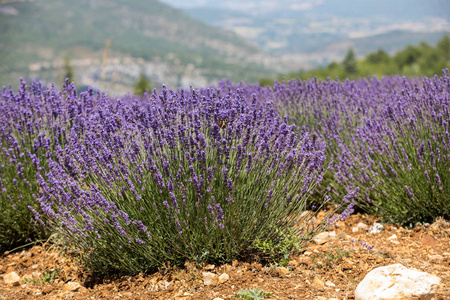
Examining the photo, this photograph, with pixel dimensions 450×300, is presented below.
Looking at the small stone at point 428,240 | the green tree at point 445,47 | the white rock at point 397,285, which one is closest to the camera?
the white rock at point 397,285

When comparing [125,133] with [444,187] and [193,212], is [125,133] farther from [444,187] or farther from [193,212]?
[444,187]

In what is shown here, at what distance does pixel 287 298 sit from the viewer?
2297 mm

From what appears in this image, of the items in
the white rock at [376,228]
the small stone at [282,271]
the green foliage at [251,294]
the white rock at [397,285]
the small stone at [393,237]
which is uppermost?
the white rock at [397,285]

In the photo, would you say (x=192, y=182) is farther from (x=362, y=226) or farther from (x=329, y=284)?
(x=362, y=226)

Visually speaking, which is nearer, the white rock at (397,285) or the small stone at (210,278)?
the white rock at (397,285)

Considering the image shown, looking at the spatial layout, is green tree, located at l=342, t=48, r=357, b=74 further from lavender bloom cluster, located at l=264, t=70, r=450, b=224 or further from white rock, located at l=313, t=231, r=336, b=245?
white rock, located at l=313, t=231, r=336, b=245

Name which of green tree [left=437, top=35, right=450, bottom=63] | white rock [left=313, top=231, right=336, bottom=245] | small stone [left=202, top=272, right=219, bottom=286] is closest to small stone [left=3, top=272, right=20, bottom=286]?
small stone [left=202, top=272, right=219, bottom=286]

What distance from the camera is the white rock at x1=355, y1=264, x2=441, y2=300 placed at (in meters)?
2.03

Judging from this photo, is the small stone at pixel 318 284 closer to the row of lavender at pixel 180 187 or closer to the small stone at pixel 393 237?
the row of lavender at pixel 180 187

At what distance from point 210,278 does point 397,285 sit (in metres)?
1.11

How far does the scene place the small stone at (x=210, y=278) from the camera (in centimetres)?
252

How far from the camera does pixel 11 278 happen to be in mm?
3164

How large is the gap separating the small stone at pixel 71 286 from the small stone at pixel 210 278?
99 centimetres

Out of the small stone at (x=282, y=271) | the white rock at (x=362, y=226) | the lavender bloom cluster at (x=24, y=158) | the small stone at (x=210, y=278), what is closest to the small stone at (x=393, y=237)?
the white rock at (x=362, y=226)
